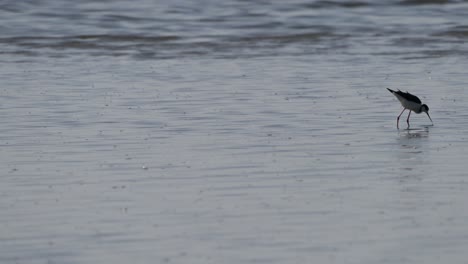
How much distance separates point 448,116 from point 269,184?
4.93m

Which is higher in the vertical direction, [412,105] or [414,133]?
[412,105]

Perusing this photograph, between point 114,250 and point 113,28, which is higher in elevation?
point 114,250

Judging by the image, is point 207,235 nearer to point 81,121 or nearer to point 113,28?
point 81,121

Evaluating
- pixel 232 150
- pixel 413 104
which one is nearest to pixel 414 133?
pixel 413 104

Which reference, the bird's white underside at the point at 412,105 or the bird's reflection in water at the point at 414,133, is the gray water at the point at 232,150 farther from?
the bird's white underside at the point at 412,105

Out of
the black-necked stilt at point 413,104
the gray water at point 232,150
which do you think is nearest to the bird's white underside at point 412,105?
the black-necked stilt at point 413,104

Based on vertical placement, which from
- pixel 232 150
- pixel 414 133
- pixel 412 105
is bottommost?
pixel 414 133

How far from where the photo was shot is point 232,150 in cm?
1100

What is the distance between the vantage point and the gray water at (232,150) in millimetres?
7453

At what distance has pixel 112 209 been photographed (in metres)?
8.36

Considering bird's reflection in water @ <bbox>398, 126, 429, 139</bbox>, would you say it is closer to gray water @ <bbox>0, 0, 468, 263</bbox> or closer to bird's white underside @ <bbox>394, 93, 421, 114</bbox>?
gray water @ <bbox>0, 0, 468, 263</bbox>

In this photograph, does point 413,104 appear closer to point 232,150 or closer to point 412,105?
point 412,105

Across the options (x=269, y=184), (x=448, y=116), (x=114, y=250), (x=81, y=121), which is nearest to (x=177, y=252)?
(x=114, y=250)

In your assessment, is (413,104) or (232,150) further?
(413,104)
